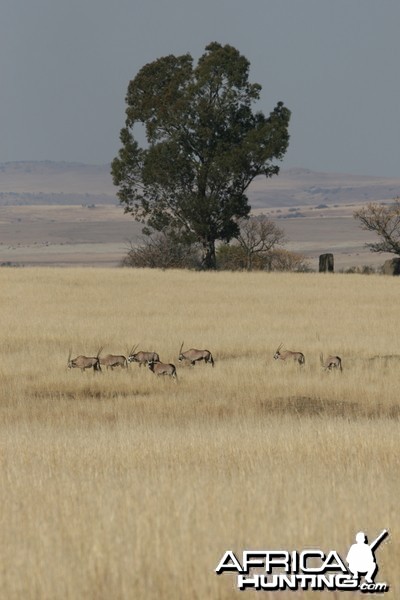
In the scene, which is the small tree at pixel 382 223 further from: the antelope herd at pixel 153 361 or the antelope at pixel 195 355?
the antelope at pixel 195 355

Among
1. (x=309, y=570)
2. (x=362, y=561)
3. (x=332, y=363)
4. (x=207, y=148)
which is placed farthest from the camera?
(x=207, y=148)

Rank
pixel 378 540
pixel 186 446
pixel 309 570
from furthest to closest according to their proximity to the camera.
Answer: pixel 186 446, pixel 378 540, pixel 309 570

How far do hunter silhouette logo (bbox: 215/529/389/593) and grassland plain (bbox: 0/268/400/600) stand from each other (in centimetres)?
8

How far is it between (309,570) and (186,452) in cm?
545

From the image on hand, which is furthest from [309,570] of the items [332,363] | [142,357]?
[332,363]

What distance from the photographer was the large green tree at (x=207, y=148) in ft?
196

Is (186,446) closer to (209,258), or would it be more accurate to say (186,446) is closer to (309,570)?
(309,570)

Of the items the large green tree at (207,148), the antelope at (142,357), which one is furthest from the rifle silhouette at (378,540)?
the large green tree at (207,148)

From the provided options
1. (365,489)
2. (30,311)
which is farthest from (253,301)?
(365,489)

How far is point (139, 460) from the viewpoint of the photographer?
1123 centimetres

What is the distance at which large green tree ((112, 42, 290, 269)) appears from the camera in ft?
196

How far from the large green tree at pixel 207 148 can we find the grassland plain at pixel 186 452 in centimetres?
2665

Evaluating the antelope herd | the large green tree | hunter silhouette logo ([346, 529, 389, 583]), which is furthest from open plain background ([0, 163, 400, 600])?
the large green tree

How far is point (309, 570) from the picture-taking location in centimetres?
637
